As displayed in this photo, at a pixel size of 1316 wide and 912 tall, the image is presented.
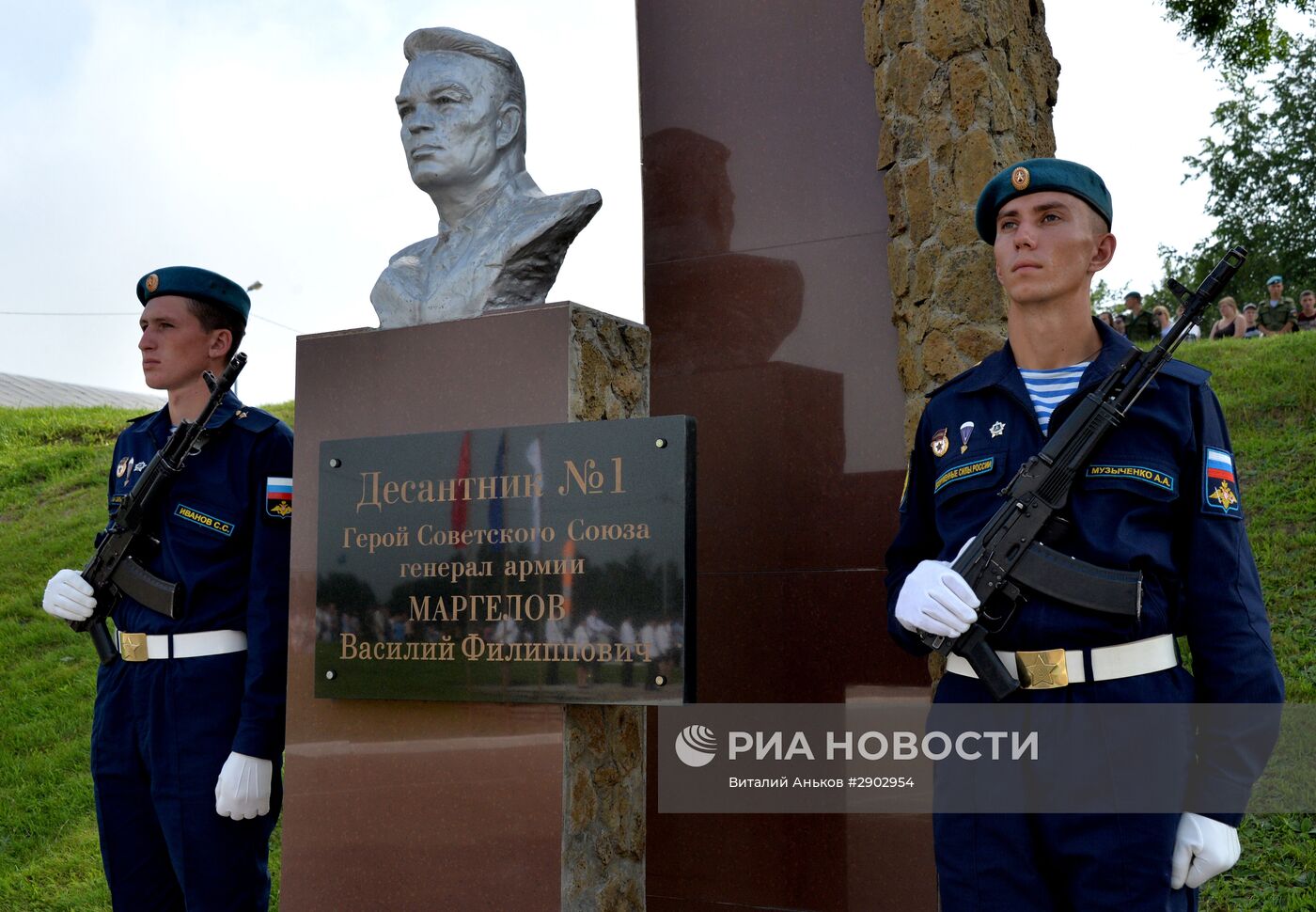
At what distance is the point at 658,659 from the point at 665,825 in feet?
4.12

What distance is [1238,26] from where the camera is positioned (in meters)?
10.3

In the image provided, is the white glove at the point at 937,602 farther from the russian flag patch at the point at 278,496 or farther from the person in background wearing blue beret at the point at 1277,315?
the person in background wearing blue beret at the point at 1277,315

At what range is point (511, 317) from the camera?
3281mm

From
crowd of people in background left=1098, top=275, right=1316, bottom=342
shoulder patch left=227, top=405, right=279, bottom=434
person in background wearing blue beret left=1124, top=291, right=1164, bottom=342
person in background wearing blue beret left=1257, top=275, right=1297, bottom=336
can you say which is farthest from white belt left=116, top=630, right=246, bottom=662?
person in background wearing blue beret left=1257, top=275, right=1297, bottom=336

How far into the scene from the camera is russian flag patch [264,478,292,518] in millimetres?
3564

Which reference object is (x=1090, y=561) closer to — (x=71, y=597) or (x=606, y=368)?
(x=606, y=368)

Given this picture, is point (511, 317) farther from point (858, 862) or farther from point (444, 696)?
point (858, 862)

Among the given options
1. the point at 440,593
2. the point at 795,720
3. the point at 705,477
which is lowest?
the point at 795,720

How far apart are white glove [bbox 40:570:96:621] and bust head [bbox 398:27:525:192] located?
1485 millimetres

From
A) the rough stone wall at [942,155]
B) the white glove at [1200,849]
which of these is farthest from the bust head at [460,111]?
the white glove at [1200,849]

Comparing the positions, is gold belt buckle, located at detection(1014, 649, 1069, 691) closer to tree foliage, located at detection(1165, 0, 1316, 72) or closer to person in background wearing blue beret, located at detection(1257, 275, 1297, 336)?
tree foliage, located at detection(1165, 0, 1316, 72)

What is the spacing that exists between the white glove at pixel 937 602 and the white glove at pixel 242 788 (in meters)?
1.75

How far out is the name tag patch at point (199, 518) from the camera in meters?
3.48

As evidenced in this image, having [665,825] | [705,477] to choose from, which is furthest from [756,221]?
[665,825]
